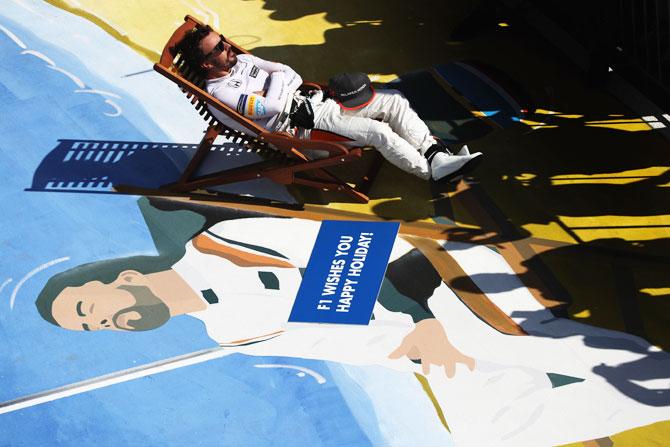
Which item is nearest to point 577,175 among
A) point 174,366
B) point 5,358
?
point 174,366

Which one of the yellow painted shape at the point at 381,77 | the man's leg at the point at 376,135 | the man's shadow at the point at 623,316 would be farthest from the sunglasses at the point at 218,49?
the man's shadow at the point at 623,316

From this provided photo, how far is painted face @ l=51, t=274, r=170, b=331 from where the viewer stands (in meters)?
6.61

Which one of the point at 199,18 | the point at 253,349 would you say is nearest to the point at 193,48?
the point at 253,349

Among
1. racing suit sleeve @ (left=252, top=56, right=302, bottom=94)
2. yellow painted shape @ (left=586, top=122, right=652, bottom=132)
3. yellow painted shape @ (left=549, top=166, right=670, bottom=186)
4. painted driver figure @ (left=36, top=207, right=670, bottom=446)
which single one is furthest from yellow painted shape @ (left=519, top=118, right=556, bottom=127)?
racing suit sleeve @ (left=252, top=56, right=302, bottom=94)

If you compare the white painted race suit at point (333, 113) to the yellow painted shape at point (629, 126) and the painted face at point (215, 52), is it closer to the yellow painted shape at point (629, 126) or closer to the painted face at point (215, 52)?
the painted face at point (215, 52)

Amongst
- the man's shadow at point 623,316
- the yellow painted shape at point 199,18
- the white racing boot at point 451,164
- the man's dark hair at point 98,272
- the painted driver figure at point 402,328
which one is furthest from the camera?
the yellow painted shape at point 199,18

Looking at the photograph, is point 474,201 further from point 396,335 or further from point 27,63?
point 27,63

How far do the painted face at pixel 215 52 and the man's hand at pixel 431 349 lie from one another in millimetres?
2476

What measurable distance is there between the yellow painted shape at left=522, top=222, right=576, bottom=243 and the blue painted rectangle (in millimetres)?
1003

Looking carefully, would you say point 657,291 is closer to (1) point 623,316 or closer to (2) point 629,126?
(1) point 623,316

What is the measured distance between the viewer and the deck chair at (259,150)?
7.09 m

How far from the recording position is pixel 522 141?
7.88 metres

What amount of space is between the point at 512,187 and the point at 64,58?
14.7 feet

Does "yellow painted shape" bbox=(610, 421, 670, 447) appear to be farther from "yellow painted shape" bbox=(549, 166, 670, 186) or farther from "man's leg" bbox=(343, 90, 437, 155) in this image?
"man's leg" bbox=(343, 90, 437, 155)
